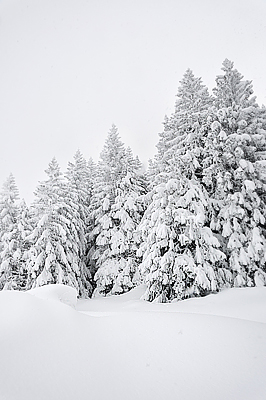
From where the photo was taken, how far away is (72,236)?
1848cm

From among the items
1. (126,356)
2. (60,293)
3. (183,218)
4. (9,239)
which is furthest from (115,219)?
(126,356)

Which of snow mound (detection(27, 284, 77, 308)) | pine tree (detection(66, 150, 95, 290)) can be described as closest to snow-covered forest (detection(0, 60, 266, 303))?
pine tree (detection(66, 150, 95, 290))

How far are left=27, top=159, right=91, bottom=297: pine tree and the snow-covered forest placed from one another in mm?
73

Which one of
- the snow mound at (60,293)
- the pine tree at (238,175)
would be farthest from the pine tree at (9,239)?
the pine tree at (238,175)

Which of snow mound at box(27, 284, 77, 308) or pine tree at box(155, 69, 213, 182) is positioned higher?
pine tree at box(155, 69, 213, 182)

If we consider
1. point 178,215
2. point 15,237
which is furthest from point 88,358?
point 15,237

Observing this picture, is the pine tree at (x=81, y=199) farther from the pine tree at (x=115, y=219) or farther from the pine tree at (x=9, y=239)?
the pine tree at (x=9, y=239)

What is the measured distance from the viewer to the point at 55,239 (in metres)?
18.3

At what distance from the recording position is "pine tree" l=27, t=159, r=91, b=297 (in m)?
17.0

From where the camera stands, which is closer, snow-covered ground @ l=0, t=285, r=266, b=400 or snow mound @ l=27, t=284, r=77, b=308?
snow-covered ground @ l=0, t=285, r=266, b=400

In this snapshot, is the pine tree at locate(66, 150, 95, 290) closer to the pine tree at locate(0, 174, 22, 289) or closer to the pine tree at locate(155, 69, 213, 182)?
the pine tree at locate(0, 174, 22, 289)

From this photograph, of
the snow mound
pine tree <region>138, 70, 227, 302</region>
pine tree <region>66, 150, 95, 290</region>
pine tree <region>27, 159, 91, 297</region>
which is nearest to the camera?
the snow mound

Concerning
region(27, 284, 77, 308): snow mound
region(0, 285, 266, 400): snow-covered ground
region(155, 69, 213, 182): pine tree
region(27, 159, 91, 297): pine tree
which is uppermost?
region(155, 69, 213, 182): pine tree

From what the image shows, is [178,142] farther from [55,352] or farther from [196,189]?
[55,352]
